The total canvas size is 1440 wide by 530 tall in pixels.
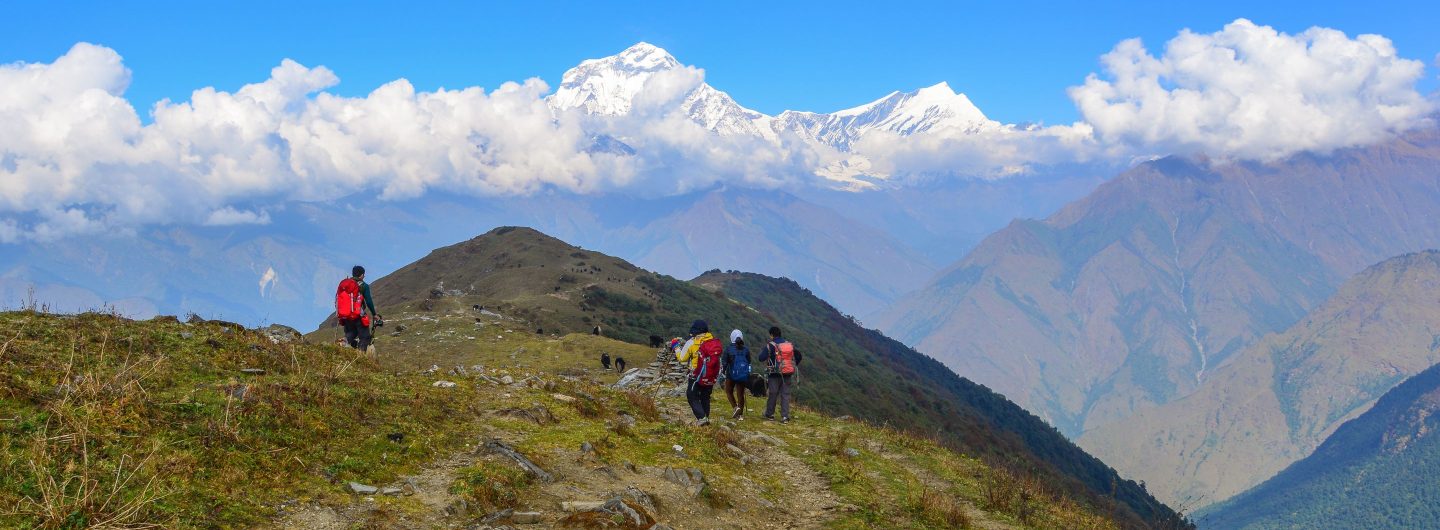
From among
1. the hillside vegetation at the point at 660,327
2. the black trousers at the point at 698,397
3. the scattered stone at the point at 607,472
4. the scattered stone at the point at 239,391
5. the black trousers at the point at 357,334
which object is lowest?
the scattered stone at the point at 607,472

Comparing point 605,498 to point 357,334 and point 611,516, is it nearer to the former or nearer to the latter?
point 611,516

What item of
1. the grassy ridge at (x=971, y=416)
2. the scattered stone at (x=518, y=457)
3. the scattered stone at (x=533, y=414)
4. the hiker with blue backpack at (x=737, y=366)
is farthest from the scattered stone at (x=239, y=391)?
the grassy ridge at (x=971, y=416)

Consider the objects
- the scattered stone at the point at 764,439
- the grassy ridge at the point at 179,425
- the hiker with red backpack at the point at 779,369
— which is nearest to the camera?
the grassy ridge at the point at 179,425

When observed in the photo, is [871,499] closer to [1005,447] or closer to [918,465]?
[918,465]

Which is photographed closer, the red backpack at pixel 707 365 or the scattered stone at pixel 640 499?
the scattered stone at pixel 640 499

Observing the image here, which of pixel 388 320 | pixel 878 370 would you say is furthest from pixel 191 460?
pixel 878 370

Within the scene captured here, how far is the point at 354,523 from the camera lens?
384 inches

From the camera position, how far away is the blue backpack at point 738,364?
21891mm

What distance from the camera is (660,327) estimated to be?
100250 mm

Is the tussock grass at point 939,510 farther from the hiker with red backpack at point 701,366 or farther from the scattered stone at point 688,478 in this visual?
the hiker with red backpack at point 701,366

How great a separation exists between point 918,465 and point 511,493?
11.1 metres

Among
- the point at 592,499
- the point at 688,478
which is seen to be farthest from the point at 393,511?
the point at 688,478

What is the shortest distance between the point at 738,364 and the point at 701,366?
82.6 inches

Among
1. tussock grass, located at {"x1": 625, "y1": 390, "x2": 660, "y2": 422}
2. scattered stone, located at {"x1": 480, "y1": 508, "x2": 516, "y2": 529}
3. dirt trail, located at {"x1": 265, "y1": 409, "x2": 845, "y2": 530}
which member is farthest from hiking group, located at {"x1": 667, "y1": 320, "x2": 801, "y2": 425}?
scattered stone, located at {"x1": 480, "y1": 508, "x2": 516, "y2": 529}
